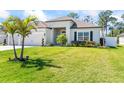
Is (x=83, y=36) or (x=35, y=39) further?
(x=35, y=39)

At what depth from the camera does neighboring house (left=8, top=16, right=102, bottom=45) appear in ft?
93.0

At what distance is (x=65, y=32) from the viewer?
99.9ft

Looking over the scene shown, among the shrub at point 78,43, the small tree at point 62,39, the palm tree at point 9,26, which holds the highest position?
the palm tree at point 9,26

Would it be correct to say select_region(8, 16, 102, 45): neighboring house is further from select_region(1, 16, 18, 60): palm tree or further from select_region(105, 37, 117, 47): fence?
select_region(1, 16, 18, 60): palm tree

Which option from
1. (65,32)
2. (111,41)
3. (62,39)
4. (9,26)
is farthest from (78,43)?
(9,26)

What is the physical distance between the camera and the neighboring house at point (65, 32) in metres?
28.4

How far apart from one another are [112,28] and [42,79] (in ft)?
154

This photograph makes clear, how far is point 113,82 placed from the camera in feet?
29.1

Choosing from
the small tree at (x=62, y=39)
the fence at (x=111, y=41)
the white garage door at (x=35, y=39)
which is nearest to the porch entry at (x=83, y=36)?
the small tree at (x=62, y=39)

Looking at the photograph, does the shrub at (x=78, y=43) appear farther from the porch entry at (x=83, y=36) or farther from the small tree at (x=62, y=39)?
the small tree at (x=62, y=39)

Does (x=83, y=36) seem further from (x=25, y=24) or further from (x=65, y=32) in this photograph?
(x=25, y=24)
